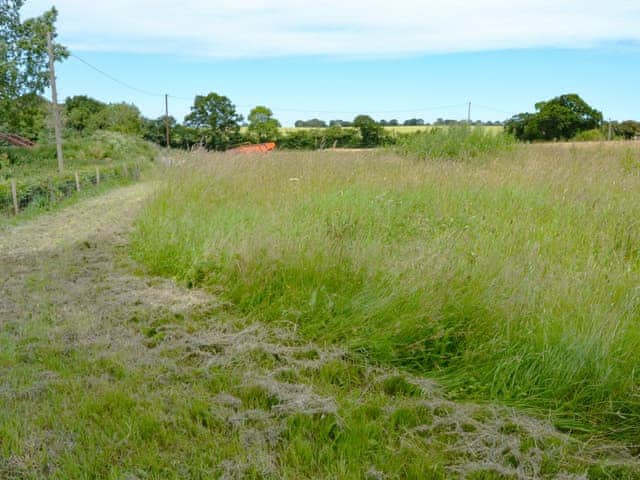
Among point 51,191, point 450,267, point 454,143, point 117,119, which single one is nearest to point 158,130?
point 117,119

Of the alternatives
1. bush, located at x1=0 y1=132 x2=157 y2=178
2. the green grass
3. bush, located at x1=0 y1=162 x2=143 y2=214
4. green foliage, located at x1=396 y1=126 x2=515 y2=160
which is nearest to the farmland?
bush, located at x1=0 y1=162 x2=143 y2=214

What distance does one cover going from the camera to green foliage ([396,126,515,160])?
1079cm

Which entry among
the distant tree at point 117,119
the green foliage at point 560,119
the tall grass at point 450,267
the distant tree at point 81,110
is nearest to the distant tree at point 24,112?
the distant tree at point 81,110

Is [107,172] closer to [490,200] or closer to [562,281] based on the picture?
[490,200]

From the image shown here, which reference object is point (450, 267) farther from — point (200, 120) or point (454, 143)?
point (200, 120)

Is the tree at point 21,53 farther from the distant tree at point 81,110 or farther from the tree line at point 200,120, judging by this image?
the distant tree at point 81,110

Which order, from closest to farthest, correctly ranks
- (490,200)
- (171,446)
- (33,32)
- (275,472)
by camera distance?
(275,472), (171,446), (490,200), (33,32)

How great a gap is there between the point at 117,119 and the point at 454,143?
31008 millimetres

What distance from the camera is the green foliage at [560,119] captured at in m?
29.1

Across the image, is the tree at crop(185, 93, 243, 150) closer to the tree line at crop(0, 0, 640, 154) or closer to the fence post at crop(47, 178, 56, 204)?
the tree line at crop(0, 0, 640, 154)

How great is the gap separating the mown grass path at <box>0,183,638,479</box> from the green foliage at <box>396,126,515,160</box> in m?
8.07

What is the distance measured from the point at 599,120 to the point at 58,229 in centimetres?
3011

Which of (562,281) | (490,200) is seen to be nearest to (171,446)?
(562,281)

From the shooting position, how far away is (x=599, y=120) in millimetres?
28484
